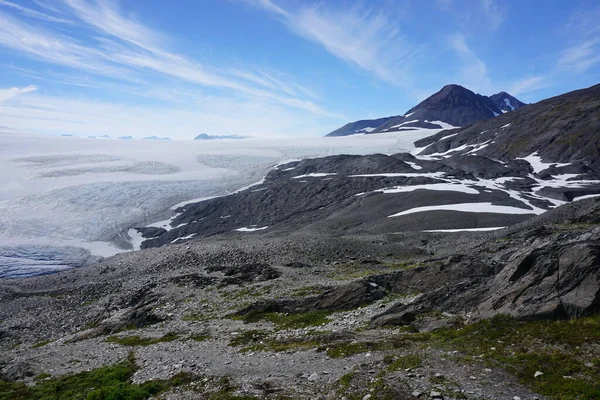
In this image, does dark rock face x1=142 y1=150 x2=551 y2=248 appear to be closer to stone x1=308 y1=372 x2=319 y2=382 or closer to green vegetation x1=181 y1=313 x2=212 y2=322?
green vegetation x1=181 y1=313 x2=212 y2=322

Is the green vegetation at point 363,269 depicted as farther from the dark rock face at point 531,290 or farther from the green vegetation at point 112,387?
the green vegetation at point 112,387

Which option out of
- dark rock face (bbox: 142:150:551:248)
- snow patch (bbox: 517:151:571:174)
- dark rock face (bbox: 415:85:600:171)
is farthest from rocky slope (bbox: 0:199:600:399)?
dark rock face (bbox: 415:85:600:171)

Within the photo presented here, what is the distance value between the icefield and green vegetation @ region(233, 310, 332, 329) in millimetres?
62374

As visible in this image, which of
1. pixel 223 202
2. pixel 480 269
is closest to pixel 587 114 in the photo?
pixel 223 202

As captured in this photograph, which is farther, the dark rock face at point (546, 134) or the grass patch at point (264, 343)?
the dark rock face at point (546, 134)

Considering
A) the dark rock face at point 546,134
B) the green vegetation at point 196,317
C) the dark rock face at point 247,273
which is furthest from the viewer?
the dark rock face at point 546,134

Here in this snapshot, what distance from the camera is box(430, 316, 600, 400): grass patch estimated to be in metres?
12.2

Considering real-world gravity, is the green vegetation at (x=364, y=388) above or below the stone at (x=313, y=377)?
above

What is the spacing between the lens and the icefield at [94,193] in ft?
272

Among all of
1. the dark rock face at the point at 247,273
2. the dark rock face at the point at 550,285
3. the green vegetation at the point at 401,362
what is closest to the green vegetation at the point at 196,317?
the dark rock face at the point at 247,273

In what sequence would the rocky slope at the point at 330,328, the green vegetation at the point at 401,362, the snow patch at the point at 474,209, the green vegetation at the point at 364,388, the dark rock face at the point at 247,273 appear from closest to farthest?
the green vegetation at the point at 364,388, the rocky slope at the point at 330,328, the green vegetation at the point at 401,362, the dark rock face at the point at 247,273, the snow patch at the point at 474,209

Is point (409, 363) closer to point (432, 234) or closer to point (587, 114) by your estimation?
point (432, 234)

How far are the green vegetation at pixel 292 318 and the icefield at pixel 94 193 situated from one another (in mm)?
62374

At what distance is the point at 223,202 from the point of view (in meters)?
111
